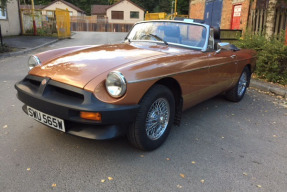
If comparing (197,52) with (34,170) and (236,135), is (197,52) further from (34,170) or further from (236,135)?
(34,170)

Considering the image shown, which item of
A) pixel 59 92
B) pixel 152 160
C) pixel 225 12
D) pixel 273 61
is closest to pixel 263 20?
pixel 273 61

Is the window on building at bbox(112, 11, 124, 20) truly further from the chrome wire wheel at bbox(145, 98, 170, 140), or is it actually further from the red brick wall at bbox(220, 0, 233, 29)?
the chrome wire wheel at bbox(145, 98, 170, 140)

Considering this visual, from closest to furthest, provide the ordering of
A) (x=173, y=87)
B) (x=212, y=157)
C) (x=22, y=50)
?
(x=212, y=157) → (x=173, y=87) → (x=22, y=50)

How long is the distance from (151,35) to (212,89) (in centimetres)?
129

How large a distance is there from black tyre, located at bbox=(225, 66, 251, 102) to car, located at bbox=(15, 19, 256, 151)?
1.08 m

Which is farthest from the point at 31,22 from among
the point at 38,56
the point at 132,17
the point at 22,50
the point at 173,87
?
the point at 132,17

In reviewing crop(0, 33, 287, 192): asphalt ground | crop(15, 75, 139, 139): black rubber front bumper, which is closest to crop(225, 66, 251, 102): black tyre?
crop(0, 33, 287, 192): asphalt ground

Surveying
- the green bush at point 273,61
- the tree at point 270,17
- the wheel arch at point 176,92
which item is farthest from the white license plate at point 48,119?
the tree at point 270,17

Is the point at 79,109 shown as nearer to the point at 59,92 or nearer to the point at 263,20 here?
the point at 59,92

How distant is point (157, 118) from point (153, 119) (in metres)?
0.07

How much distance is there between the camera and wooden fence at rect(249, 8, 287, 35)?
843cm

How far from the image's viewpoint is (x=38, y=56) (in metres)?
3.40

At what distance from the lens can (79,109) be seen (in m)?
2.28

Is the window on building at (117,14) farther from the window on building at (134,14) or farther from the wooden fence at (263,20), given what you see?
the wooden fence at (263,20)
